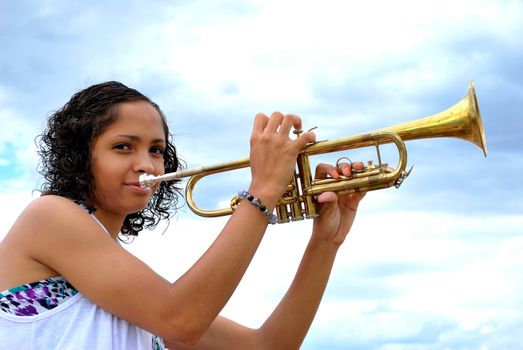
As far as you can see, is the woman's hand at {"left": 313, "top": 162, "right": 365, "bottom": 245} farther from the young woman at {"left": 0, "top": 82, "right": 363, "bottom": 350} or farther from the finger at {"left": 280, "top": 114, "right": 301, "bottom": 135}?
the finger at {"left": 280, "top": 114, "right": 301, "bottom": 135}

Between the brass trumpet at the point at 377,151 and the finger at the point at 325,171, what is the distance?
3cm

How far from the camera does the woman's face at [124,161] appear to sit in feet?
11.7

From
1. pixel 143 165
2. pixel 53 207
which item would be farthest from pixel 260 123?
pixel 53 207

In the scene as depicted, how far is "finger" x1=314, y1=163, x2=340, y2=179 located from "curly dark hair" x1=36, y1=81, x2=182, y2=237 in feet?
2.97

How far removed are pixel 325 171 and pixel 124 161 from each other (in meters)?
1.07

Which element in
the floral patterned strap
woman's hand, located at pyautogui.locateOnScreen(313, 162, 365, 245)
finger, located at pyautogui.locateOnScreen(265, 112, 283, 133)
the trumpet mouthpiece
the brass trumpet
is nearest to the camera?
finger, located at pyautogui.locateOnScreen(265, 112, 283, 133)

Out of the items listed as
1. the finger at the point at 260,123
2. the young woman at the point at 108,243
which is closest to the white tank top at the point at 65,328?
the young woman at the point at 108,243

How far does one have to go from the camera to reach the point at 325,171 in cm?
389

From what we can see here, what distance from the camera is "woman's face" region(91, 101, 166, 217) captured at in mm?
3564

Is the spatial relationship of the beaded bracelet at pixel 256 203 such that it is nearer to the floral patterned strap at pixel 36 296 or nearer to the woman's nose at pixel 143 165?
the woman's nose at pixel 143 165

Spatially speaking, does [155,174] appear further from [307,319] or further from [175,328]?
[307,319]

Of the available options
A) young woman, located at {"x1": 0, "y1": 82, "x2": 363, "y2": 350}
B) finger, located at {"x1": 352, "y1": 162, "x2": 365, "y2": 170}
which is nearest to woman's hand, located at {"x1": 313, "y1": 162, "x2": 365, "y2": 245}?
young woman, located at {"x1": 0, "y1": 82, "x2": 363, "y2": 350}

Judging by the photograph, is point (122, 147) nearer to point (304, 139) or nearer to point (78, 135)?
point (78, 135)

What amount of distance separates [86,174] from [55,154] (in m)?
0.39
